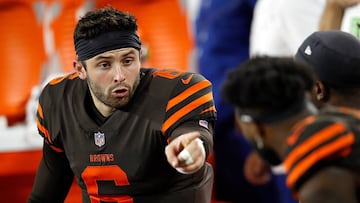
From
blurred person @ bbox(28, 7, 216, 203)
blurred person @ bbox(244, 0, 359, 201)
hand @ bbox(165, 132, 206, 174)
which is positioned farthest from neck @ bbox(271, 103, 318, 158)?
blurred person @ bbox(244, 0, 359, 201)

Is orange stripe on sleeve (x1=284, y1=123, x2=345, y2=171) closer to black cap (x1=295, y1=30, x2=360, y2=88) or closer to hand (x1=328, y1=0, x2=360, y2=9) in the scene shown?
black cap (x1=295, y1=30, x2=360, y2=88)

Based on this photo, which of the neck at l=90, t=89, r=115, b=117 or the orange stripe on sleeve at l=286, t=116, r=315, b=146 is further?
the neck at l=90, t=89, r=115, b=117

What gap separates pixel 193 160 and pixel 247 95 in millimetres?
377

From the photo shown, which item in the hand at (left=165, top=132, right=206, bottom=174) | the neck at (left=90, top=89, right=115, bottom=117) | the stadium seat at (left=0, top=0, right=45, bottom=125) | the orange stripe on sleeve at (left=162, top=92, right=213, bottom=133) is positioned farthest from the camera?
the stadium seat at (left=0, top=0, right=45, bottom=125)

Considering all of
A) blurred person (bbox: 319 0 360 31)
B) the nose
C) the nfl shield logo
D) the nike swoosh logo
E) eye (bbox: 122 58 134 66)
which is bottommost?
the nfl shield logo

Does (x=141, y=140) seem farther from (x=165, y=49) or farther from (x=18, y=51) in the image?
(x=18, y=51)

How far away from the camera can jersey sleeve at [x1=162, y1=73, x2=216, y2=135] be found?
2475 mm

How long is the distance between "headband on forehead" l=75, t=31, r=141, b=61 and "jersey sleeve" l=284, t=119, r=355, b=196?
87 cm

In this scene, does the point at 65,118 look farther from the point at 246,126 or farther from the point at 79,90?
the point at 246,126

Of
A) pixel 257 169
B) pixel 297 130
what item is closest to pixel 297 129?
pixel 297 130

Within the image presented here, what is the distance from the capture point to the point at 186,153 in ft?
6.96

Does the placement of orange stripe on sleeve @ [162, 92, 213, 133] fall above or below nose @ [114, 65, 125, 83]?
below

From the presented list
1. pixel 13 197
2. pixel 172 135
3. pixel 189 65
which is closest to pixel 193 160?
pixel 172 135

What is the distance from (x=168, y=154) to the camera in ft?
7.00
